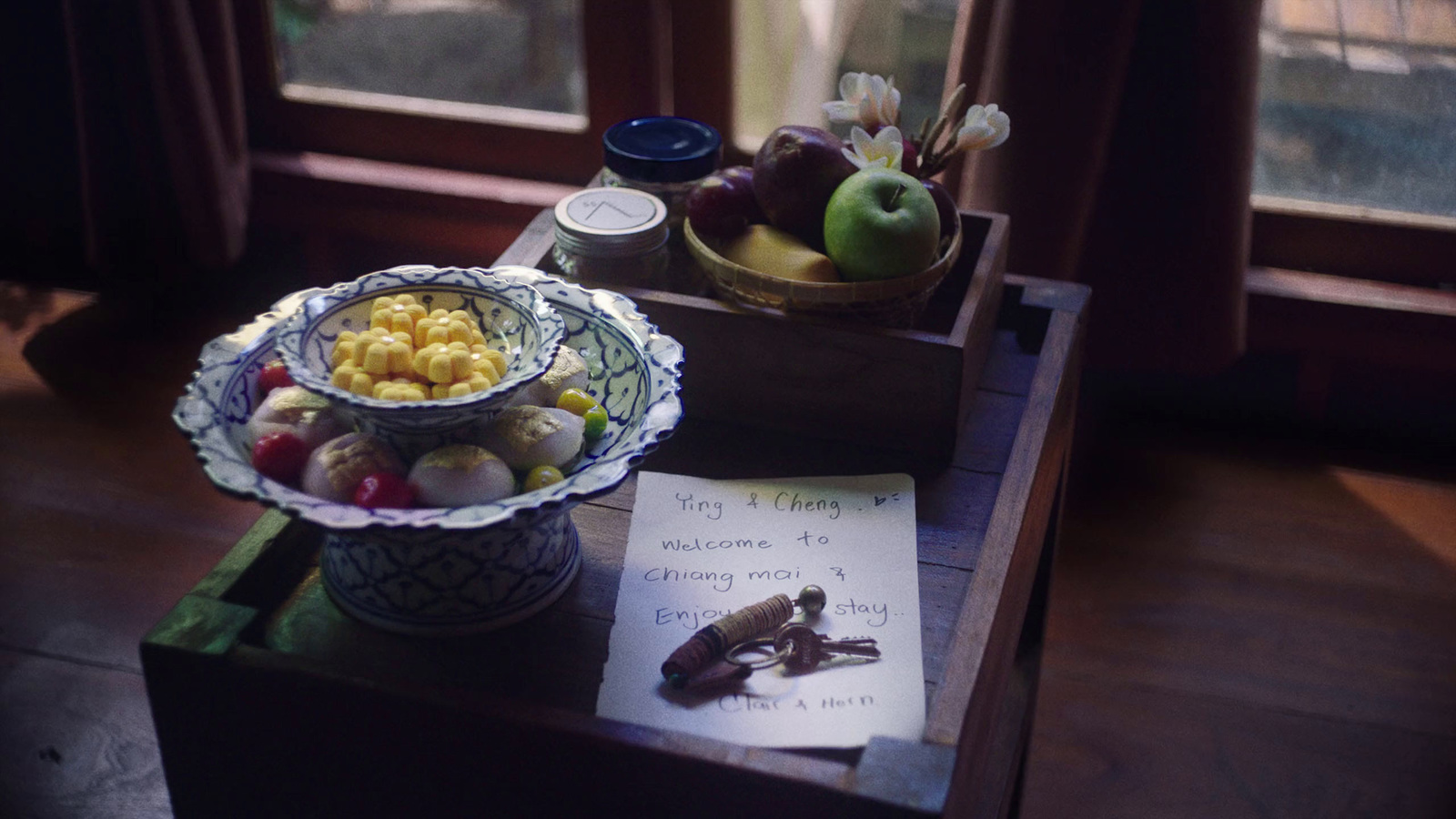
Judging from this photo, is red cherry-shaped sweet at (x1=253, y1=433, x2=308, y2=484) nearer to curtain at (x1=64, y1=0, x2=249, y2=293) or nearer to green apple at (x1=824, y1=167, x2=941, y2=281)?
green apple at (x1=824, y1=167, x2=941, y2=281)

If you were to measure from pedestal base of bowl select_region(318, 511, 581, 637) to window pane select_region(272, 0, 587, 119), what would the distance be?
1.12m

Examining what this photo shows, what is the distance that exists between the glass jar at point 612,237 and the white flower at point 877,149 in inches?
6.1

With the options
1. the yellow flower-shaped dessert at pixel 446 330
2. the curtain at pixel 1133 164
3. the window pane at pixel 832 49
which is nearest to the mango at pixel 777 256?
the yellow flower-shaped dessert at pixel 446 330

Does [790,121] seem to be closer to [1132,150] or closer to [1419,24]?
[1132,150]

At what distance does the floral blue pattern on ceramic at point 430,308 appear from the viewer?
0.67 m

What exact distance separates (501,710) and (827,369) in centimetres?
36

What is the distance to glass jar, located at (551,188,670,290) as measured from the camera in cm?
94

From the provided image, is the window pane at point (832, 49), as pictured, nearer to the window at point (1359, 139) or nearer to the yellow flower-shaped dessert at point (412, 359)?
the window at point (1359, 139)

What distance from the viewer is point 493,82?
1.79 m

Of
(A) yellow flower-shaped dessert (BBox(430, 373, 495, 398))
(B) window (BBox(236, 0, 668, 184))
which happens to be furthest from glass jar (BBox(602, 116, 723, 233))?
(B) window (BBox(236, 0, 668, 184))

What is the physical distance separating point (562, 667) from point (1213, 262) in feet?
3.45

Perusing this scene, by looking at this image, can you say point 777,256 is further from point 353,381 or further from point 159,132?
point 159,132

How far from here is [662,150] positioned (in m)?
1.03

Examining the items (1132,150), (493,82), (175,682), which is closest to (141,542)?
(493,82)
